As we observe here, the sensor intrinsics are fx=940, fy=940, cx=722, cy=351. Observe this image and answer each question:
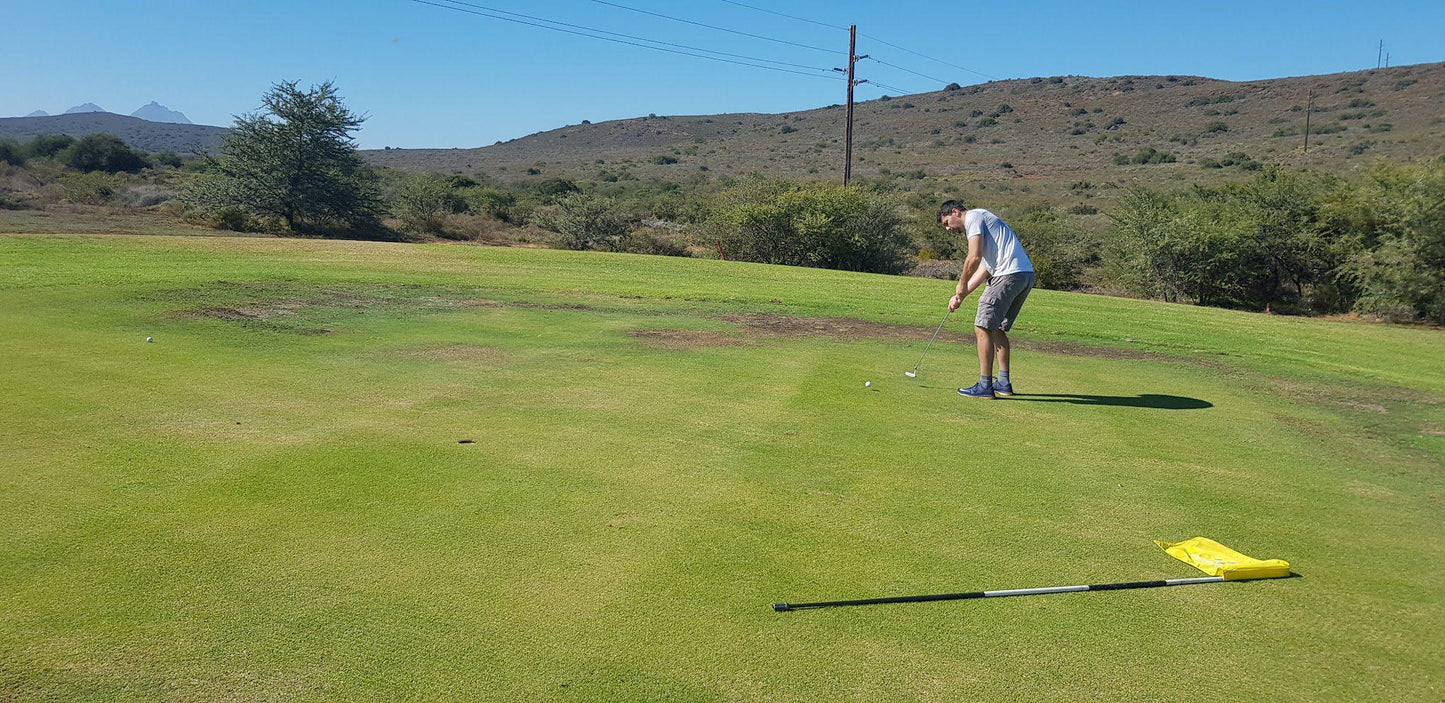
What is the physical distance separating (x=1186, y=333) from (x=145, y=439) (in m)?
15.8

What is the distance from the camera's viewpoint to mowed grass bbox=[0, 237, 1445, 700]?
12.7 feet

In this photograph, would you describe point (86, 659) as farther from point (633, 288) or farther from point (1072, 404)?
point (633, 288)

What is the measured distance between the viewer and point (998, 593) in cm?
464

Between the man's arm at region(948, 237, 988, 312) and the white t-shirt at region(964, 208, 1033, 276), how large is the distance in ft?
0.19

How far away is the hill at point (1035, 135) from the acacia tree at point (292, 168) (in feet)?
138

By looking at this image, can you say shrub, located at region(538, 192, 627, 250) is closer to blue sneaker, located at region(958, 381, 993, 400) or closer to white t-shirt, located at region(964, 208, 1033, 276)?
white t-shirt, located at region(964, 208, 1033, 276)

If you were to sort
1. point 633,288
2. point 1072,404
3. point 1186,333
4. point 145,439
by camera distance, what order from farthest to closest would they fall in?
1. point 633,288
2. point 1186,333
3. point 1072,404
4. point 145,439

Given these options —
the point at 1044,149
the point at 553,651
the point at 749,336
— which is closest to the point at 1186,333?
the point at 749,336

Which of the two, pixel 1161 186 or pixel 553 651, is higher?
pixel 1161 186

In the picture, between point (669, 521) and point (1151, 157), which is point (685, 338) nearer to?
point (669, 521)

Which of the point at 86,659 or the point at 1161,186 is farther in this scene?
the point at 1161,186

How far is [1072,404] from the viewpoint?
9.44m

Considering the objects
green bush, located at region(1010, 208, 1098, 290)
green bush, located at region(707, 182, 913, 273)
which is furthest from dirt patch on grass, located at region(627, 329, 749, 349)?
green bush, located at region(1010, 208, 1098, 290)

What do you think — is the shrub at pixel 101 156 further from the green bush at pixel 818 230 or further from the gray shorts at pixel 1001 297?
the gray shorts at pixel 1001 297
